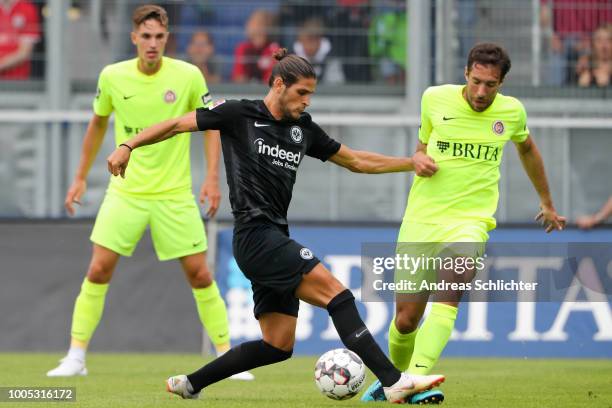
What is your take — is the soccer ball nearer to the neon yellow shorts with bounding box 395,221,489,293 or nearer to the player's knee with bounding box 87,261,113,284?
the neon yellow shorts with bounding box 395,221,489,293

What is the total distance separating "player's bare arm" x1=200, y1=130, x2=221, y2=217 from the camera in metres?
8.94

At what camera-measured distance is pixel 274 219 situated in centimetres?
671

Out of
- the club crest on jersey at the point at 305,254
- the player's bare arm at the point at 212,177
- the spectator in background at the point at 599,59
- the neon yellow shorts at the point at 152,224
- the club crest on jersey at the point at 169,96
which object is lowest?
the neon yellow shorts at the point at 152,224

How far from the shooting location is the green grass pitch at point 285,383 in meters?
7.15

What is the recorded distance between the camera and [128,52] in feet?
43.4

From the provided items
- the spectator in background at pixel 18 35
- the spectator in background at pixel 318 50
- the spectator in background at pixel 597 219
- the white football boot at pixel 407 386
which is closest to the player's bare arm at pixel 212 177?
the white football boot at pixel 407 386

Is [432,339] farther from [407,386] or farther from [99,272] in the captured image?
[99,272]

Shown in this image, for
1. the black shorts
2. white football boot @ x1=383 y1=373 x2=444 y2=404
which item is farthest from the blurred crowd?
white football boot @ x1=383 y1=373 x2=444 y2=404

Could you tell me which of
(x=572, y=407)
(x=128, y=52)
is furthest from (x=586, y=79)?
(x=572, y=407)

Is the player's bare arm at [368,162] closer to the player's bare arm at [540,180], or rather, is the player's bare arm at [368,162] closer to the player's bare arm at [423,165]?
the player's bare arm at [423,165]

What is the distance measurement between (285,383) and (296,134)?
248 cm

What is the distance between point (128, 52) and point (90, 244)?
2.55 meters

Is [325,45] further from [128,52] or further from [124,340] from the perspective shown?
[124,340]

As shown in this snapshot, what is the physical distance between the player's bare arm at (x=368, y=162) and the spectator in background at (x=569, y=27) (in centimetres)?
617
